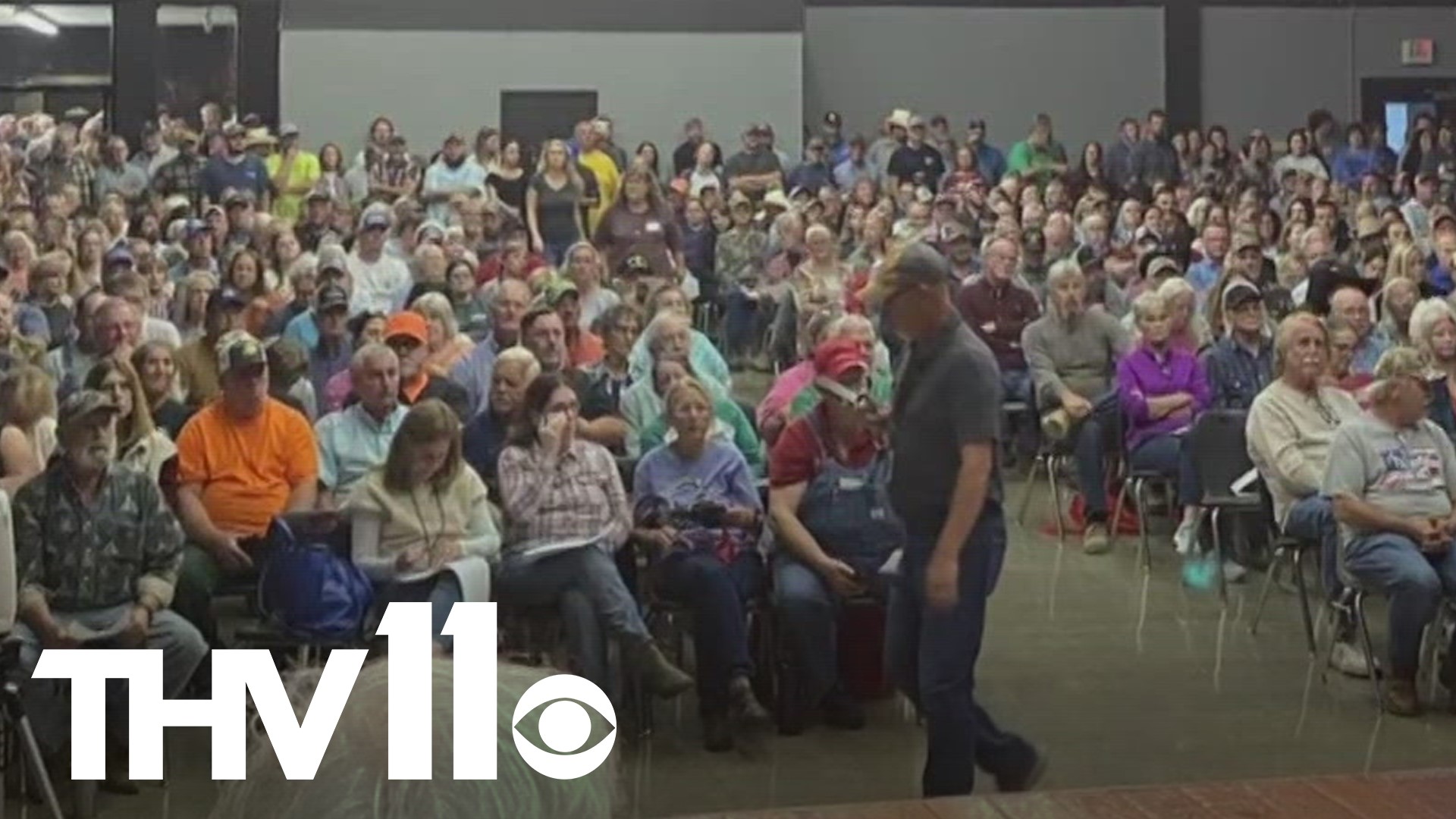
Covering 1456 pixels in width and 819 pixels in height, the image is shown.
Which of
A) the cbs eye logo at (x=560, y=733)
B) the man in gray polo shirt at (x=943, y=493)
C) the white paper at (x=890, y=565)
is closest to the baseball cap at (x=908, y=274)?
the man in gray polo shirt at (x=943, y=493)

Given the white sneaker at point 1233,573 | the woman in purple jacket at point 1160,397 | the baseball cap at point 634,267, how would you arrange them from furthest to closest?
the baseball cap at point 634,267
the woman in purple jacket at point 1160,397
the white sneaker at point 1233,573

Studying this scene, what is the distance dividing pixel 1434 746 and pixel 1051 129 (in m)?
13.4

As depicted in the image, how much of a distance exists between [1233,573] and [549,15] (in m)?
11.5

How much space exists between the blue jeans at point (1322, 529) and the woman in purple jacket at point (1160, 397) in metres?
1.17

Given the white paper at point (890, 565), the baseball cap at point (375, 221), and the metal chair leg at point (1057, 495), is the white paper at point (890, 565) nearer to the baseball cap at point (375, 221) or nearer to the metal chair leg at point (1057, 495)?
the metal chair leg at point (1057, 495)

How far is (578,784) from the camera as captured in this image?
1245mm

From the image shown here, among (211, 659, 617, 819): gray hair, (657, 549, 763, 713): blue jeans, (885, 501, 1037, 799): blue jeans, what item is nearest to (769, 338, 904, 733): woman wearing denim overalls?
(657, 549, 763, 713): blue jeans

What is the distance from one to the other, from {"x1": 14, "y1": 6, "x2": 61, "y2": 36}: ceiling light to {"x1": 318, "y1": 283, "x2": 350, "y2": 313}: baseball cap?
36.3 feet

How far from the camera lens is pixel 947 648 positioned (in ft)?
14.3

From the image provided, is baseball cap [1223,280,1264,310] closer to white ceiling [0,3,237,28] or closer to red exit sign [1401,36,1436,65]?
white ceiling [0,3,237,28]

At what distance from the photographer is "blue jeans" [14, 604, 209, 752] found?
497 cm

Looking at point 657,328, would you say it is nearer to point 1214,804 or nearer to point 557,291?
point 557,291

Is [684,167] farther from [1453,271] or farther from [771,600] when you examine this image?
[771,600]

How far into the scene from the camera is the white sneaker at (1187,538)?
25.0 ft
